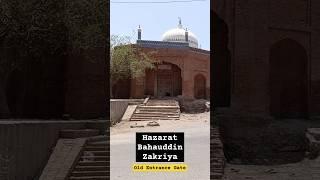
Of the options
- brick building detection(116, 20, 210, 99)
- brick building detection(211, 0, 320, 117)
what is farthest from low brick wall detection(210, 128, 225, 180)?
brick building detection(116, 20, 210, 99)

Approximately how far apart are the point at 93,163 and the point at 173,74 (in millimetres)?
22639

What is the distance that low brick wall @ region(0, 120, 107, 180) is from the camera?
8.65 m

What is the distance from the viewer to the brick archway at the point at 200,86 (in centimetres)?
3127

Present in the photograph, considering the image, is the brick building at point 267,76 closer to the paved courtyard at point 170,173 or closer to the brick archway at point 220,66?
the brick archway at point 220,66

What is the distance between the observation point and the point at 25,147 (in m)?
9.07

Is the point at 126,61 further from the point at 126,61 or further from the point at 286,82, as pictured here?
the point at 286,82

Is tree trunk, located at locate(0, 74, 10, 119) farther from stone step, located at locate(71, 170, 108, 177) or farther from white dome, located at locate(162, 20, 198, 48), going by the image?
white dome, located at locate(162, 20, 198, 48)

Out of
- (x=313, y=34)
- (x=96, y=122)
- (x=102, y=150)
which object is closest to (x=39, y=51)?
(x=96, y=122)

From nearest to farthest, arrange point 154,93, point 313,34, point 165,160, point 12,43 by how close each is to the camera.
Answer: point 165,160 < point 12,43 < point 313,34 < point 154,93

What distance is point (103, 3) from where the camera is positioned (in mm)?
12727

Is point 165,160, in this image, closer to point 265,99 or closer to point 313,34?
point 265,99

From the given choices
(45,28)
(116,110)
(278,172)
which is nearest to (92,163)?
(278,172)

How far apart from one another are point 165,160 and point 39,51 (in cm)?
768

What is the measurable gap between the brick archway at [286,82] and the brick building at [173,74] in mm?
13403
